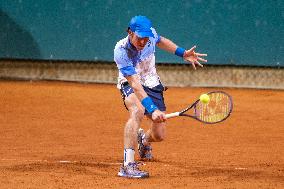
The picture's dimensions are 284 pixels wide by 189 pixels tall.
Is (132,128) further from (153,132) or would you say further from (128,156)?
(153,132)

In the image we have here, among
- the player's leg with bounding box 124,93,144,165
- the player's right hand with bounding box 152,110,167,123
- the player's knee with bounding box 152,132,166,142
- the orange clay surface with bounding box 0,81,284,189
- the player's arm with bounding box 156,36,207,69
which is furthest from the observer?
the player's knee with bounding box 152,132,166,142

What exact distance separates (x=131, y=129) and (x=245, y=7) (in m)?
7.91

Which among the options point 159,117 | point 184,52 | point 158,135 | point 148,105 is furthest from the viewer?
point 158,135

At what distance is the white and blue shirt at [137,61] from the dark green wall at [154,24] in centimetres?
683

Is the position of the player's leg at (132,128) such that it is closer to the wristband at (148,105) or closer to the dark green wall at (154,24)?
the wristband at (148,105)

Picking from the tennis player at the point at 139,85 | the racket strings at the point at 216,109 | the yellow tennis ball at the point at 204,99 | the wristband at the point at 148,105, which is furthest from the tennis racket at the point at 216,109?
the tennis player at the point at 139,85

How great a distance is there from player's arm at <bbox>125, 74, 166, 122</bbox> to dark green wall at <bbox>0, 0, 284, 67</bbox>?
305 inches

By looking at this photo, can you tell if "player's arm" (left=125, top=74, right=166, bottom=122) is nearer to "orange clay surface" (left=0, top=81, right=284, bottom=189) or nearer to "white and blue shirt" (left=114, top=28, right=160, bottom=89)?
"white and blue shirt" (left=114, top=28, right=160, bottom=89)

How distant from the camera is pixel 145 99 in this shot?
675 cm

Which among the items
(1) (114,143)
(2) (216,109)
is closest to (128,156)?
(2) (216,109)

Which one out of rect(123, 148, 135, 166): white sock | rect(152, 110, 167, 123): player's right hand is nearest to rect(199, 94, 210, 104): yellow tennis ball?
rect(152, 110, 167, 123): player's right hand

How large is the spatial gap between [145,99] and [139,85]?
0.22 metres

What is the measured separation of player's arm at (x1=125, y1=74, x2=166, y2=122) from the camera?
6.51 meters

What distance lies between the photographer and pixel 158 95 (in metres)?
7.91
